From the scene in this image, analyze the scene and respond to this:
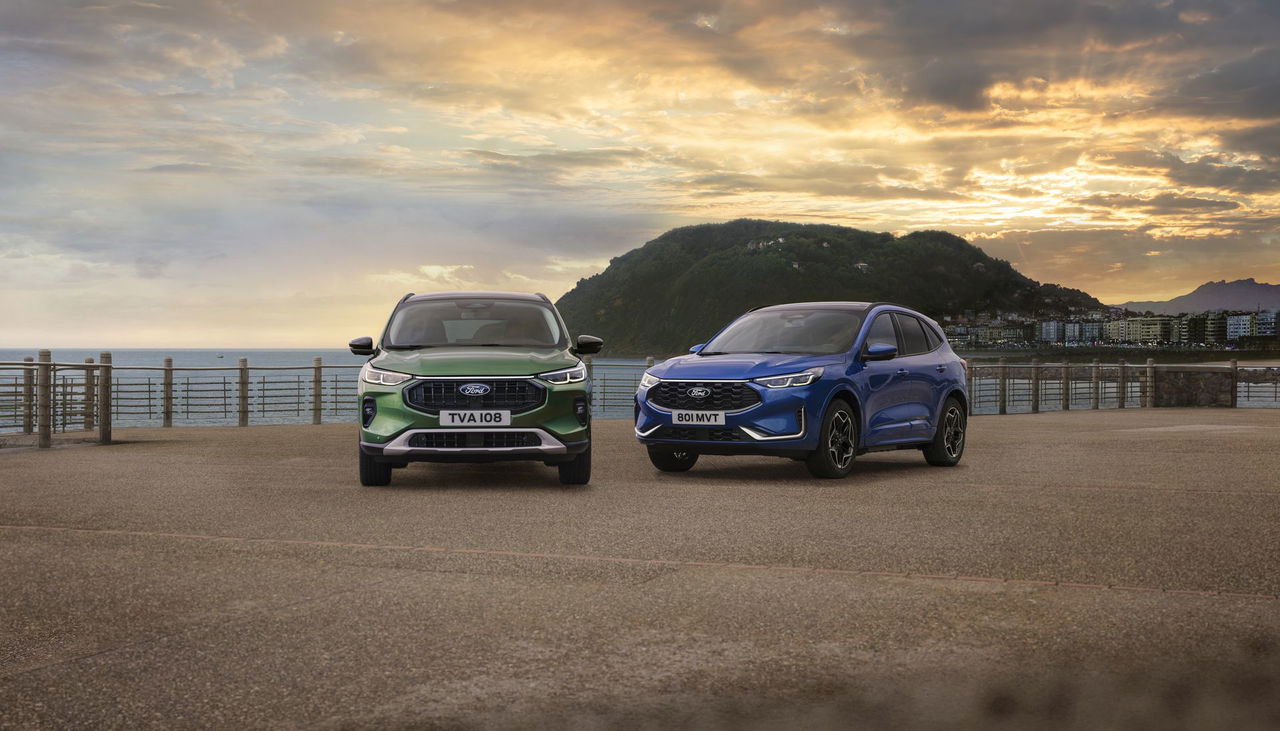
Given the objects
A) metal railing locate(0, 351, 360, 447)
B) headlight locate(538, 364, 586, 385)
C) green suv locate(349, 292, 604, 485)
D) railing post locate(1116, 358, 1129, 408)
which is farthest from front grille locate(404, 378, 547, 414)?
railing post locate(1116, 358, 1129, 408)

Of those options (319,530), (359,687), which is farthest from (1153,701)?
(319,530)

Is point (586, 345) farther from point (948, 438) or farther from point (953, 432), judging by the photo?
point (953, 432)

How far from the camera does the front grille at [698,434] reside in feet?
39.2

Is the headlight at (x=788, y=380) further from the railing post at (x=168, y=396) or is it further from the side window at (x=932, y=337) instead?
the railing post at (x=168, y=396)

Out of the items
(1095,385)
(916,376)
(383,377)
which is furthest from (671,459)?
(1095,385)

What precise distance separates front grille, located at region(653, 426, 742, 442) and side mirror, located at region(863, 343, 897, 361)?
1712 millimetres

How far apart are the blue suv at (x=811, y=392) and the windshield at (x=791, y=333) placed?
14 mm

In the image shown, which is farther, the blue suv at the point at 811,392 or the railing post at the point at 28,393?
the railing post at the point at 28,393

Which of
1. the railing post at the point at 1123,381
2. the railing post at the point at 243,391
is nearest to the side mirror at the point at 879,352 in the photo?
the railing post at the point at 243,391

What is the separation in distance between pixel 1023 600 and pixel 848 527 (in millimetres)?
2667

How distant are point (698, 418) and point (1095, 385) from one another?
2458 cm

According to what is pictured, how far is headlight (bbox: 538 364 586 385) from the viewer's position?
36.3 feet

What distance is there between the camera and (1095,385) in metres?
33.7

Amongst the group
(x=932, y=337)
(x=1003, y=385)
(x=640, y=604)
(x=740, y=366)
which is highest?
(x=932, y=337)
